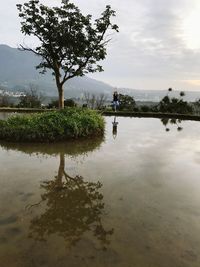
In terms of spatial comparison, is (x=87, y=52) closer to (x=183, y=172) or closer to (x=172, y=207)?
(x=183, y=172)

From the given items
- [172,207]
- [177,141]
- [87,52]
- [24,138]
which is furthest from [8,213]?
[87,52]

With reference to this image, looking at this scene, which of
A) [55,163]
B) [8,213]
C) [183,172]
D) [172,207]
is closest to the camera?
[8,213]

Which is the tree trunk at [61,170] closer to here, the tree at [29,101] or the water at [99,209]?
the water at [99,209]

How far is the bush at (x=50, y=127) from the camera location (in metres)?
10.2

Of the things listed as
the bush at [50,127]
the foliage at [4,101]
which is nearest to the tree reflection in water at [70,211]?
the bush at [50,127]

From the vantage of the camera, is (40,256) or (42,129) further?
(42,129)

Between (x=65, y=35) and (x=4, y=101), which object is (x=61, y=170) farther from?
(x=4, y=101)

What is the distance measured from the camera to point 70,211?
4.64 metres

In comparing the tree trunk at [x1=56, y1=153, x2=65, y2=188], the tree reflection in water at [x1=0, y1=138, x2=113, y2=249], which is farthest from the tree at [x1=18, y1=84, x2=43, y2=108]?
the tree reflection in water at [x1=0, y1=138, x2=113, y2=249]

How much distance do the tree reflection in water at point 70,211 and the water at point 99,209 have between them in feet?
0.04

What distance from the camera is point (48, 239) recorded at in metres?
3.78

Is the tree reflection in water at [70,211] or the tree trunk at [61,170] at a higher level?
the tree trunk at [61,170]

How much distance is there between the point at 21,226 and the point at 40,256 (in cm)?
80

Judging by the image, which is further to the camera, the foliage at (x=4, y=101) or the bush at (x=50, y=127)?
the foliage at (x=4, y=101)
